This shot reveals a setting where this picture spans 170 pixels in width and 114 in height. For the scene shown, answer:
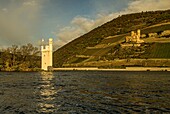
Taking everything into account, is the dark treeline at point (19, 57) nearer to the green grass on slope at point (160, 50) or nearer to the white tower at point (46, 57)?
the white tower at point (46, 57)

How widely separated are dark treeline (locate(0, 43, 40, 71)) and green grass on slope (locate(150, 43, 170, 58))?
76.2m

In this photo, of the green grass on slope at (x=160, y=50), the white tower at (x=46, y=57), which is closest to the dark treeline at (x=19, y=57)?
the white tower at (x=46, y=57)

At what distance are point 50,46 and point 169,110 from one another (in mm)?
153611

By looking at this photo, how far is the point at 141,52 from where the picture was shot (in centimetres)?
19475

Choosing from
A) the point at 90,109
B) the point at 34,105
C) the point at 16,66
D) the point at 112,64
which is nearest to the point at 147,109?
the point at 90,109

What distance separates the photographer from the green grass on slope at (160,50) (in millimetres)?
177312

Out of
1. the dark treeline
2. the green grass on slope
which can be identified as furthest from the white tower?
the green grass on slope

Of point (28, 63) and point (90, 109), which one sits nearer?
point (90, 109)

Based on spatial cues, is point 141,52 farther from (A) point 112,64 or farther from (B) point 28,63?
(B) point 28,63

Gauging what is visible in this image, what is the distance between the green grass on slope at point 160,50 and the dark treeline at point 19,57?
76.2 meters

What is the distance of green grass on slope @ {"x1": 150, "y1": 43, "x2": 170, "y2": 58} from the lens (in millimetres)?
177312

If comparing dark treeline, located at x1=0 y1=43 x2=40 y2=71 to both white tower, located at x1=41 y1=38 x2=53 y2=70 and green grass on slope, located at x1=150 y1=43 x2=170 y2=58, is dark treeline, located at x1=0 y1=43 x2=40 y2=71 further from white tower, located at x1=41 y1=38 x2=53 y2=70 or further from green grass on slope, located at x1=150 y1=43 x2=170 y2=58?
green grass on slope, located at x1=150 y1=43 x2=170 y2=58

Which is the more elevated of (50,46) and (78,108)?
(50,46)

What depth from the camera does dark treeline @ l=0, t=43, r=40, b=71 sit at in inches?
6619
